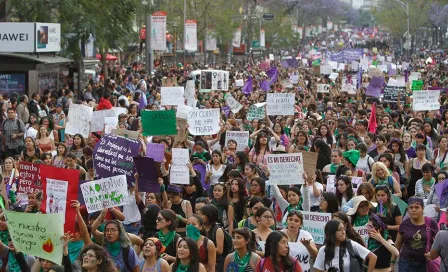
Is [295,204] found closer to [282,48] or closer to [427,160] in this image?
[427,160]

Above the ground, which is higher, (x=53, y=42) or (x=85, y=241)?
(x=53, y=42)

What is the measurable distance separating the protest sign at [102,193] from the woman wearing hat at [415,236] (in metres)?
2.50

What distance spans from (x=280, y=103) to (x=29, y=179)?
8.79m

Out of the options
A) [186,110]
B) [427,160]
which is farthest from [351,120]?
[427,160]

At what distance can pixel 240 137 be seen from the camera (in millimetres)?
15477

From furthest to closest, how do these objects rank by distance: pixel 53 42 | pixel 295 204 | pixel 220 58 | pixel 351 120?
1. pixel 220 58
2. pixel 53 42
3. pixel 351 120
4. pixel 295 204

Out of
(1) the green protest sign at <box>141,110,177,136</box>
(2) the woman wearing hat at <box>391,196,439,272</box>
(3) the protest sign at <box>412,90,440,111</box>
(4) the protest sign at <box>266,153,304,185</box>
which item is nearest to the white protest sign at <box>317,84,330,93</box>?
(3) the protest sign at <box>412,90,440,111</box>

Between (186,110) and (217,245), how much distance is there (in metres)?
8.33

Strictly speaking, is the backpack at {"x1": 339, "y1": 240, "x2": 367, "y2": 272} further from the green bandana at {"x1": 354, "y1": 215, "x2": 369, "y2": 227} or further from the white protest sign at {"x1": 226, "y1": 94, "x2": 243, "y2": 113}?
the white protest sign at {"x1": 226, "y1": 94, "x2": 243, "y2": 113}

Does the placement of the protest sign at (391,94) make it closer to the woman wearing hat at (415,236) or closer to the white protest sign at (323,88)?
the white protest sign at (323,88)

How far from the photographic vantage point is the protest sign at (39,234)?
834cm

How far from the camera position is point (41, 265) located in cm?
867

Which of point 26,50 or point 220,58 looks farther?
point 220,58

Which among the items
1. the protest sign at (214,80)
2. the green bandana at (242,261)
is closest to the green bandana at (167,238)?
the green bandana at (242,261)
